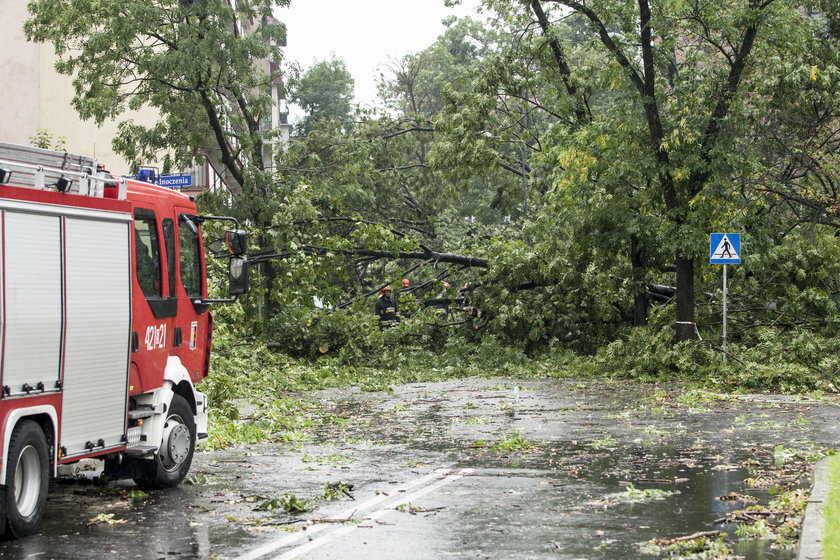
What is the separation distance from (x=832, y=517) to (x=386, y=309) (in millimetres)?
20984

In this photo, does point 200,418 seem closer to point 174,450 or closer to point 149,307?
point 174,450

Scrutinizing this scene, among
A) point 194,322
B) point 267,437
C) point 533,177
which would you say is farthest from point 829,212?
point 194,322

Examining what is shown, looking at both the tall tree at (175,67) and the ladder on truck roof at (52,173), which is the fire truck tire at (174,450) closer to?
the ladder on truck roof at (52,173)

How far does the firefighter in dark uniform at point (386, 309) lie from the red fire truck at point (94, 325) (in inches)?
635

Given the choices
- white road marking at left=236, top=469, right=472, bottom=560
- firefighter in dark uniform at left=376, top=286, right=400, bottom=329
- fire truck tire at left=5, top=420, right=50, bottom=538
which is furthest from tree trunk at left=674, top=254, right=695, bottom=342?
fire truck tire at left=5, top=420, right=50, bottom=538

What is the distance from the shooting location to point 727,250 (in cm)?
2250

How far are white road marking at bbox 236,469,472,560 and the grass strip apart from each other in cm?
A: 334

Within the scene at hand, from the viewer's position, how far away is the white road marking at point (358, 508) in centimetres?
734

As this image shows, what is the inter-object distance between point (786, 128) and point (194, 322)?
1664 centimetres

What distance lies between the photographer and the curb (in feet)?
21.8

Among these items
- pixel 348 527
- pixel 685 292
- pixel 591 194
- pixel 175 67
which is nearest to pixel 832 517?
pixel 348 527

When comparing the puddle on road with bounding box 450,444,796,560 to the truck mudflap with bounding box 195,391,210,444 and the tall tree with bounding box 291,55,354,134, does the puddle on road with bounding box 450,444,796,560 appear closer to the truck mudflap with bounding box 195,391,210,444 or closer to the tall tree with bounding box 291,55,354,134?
the truck mudflap with bounding box 195,391,210,444

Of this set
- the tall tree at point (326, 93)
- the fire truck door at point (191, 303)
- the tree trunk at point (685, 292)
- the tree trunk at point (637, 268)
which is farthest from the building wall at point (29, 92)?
the tall tree at point (326, 93)

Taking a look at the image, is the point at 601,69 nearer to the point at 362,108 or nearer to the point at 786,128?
the point at 786,128
